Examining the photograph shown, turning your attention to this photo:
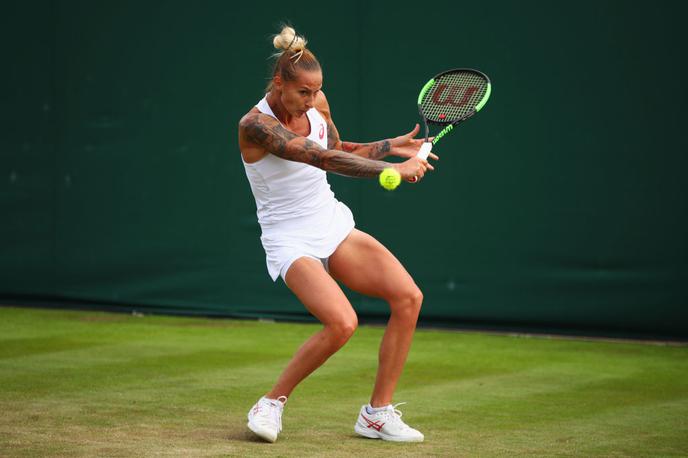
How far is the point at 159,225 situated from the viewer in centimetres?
895

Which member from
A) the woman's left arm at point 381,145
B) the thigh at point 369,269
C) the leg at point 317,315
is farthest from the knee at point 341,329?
the woman's left arm at point 381,145

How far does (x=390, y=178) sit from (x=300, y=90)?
2.02 ft

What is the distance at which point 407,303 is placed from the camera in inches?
184

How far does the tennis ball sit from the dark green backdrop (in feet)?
12.4

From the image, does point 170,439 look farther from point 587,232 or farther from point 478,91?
point 587,232

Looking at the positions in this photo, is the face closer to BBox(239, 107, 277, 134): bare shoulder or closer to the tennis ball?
BBox(239, 107, 277, 134): bare shoulder

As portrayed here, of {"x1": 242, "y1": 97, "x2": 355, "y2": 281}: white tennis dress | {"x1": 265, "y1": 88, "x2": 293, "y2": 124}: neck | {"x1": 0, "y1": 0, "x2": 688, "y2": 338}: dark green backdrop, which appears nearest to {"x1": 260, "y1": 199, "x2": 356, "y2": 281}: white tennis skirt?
{"x1": 242, "y1": 97, "x2": 355, "y2": 281}: white tennis dress

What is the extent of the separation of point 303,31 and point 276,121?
399cm

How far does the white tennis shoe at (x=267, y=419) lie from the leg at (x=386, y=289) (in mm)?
392

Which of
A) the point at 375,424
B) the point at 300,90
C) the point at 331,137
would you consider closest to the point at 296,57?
the point at 300,90

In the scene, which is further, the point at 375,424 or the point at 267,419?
the point at 375,424

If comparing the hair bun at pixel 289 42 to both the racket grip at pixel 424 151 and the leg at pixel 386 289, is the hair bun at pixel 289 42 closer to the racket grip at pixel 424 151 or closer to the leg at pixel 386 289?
the racket grip at pixel 424 151

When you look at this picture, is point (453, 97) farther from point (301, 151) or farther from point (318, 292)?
point (318, 292)

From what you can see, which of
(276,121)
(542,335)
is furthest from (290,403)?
(542,335)
